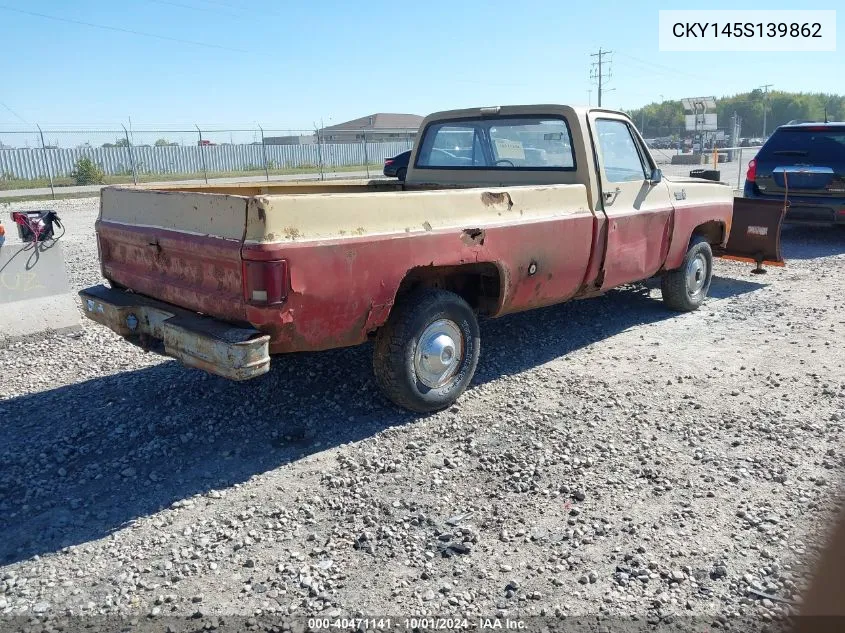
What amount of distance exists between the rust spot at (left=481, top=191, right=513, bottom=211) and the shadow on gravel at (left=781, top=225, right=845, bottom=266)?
6.38 metres

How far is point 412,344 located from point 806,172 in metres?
8.37

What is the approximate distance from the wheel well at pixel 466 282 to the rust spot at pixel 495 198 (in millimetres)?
398

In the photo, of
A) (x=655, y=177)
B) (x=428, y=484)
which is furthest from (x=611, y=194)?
(x=428, y=484)

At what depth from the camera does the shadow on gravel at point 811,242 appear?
1006 cm

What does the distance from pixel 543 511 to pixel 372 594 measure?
1.00 meters

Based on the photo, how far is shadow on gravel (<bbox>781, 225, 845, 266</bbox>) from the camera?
33.0 ft

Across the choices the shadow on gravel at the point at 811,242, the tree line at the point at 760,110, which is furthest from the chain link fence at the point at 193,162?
the tree line at the point at 760,110

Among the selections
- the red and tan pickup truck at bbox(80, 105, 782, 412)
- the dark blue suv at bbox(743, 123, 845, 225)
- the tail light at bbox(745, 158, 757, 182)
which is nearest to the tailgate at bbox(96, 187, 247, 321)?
the red and tan pickup truck at bbox(80, 105, 782, 412)

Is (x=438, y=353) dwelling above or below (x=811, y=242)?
above

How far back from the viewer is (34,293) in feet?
20.2

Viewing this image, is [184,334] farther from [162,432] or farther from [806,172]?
[806,172]

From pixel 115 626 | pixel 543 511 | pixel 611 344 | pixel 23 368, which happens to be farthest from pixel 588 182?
pixel 23 368

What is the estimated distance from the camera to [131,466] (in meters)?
3.85

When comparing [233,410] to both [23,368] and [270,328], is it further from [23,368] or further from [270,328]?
[23,368]
